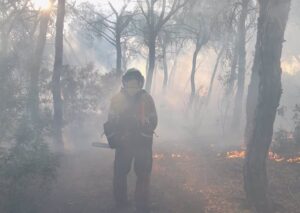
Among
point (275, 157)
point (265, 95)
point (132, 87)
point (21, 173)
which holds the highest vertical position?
point (132, 87)

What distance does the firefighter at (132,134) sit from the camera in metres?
7.64

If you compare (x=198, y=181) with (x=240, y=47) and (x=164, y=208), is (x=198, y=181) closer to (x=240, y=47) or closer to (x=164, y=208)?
(x=164, y=208)

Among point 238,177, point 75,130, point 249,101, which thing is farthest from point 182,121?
point 238,177

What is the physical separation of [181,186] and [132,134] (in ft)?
7.16

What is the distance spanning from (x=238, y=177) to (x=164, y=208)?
8.92 ft

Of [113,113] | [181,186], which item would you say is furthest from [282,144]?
[113,113]

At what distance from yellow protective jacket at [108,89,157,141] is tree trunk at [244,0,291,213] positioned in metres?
1.80

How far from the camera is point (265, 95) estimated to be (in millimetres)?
7281

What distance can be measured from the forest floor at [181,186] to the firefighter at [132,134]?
424 millimetres

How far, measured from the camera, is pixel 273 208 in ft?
24.3

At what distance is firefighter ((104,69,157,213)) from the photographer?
7645 mm

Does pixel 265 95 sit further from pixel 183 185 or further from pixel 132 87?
pixel 183 185

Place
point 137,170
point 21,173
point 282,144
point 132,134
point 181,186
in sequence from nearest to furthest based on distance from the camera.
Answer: point 21,173 < point 132,134 < point 137,170 < point 181,186 < point 282,144

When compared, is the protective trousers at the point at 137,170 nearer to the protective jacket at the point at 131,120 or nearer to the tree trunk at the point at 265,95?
the protective jacket at the point at 131,120
